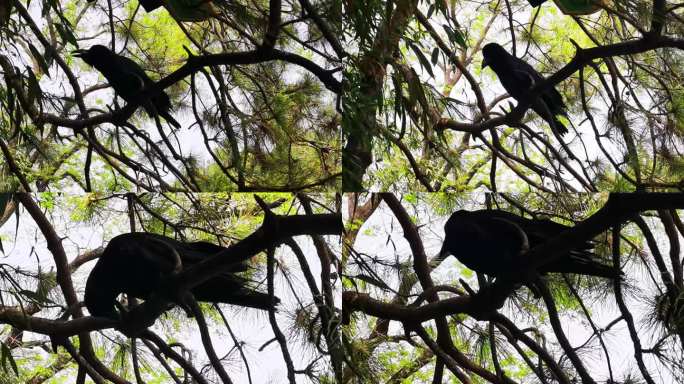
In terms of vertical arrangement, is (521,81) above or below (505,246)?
above

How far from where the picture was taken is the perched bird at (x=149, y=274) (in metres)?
1.73

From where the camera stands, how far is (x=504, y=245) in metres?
1.81

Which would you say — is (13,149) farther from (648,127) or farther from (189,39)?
(648,127)

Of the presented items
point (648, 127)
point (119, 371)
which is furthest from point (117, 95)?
point (648, 127)

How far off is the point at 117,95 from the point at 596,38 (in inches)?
45.7

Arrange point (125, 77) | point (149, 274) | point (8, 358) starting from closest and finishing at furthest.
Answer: point (8, 358)
point (149, 274)
point (125, 77)

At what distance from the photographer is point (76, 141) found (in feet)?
6.10

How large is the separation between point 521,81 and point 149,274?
981 mm

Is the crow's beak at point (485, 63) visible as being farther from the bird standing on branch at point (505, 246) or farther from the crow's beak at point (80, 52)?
the crow's beak at point (80, 52)

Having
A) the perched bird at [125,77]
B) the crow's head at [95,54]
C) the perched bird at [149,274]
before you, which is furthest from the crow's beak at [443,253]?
the crow's head at [95,54]

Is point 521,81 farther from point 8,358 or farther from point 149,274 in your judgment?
point 8,358

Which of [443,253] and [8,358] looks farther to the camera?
[443,253]

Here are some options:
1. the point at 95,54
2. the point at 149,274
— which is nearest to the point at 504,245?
the point at 149,274

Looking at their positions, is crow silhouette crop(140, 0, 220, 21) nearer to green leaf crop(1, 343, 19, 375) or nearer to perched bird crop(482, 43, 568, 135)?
perched bird crop(482, 43, 568, 135)
